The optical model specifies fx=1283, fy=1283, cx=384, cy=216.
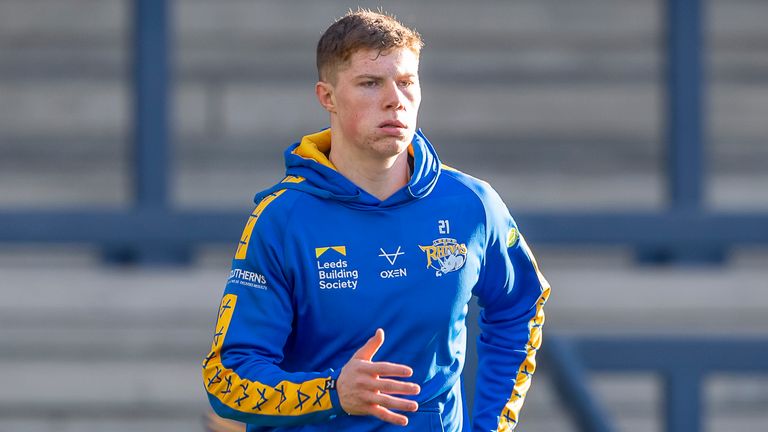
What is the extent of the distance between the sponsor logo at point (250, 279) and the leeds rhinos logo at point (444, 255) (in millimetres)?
325

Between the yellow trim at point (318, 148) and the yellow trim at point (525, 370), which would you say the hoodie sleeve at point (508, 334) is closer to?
the yellow trim at point (525, 370)

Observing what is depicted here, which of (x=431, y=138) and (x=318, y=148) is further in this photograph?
(x=431, y=138)

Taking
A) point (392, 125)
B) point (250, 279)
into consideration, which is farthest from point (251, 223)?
point (392, 125)

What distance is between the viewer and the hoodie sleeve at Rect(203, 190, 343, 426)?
7.80 ft

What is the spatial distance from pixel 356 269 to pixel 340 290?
2.0 inches

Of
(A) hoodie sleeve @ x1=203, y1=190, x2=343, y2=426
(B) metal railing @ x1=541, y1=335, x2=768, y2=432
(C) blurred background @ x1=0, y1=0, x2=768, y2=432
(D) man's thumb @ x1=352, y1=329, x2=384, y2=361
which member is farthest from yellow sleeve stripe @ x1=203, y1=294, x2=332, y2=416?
(C) blurred background @ x1=0, y1=0, x2=768, y2=432

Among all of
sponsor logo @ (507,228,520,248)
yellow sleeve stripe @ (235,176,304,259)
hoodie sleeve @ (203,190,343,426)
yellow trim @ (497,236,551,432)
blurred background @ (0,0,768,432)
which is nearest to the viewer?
hoodie sleeve @ (203,190,343,426)

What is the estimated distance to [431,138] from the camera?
6.31m

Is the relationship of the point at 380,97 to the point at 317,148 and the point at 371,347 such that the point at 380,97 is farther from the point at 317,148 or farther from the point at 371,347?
the point at 371,347

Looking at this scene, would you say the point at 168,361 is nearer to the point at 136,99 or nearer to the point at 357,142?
the point at 136,99

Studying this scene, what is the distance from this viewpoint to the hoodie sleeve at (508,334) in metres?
2.76

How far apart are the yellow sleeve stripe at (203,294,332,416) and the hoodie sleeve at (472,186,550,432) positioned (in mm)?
531

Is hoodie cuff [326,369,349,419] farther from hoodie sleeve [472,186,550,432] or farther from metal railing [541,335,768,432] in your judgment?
metal railing [541,335,768,432]

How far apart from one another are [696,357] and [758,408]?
1.82m
